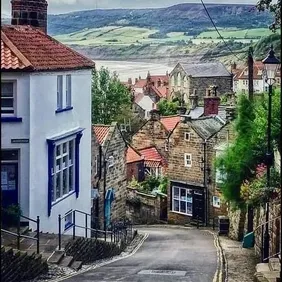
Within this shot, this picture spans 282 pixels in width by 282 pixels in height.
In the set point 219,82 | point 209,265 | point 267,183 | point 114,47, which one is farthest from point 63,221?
point 114,47

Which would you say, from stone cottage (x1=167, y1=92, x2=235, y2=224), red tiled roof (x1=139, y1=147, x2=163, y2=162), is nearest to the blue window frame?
stone cottage (x1=167, y1=92, x2=235, y2=224)

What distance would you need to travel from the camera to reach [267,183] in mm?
18016

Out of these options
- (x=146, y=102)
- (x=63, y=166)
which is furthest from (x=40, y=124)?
(x=146, y=102)

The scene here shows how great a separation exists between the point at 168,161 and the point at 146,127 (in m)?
9.06

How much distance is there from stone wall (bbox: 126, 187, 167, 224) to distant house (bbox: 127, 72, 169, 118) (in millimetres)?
48645

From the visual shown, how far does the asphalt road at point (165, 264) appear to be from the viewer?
1579 cm

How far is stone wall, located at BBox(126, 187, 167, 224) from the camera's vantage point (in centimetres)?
4078

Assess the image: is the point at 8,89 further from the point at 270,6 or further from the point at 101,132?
the point at 101,132

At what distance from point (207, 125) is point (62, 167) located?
65.1 feet

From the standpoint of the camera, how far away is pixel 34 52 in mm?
21250

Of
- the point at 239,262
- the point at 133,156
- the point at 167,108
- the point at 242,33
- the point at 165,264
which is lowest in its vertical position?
the point at 239,262

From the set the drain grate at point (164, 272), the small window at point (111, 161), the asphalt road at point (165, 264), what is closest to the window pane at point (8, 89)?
the asphalt road at point (165, 264)

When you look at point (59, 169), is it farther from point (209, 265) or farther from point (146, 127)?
point (146, 127)

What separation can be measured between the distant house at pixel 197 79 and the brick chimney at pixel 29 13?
79.2 metres
